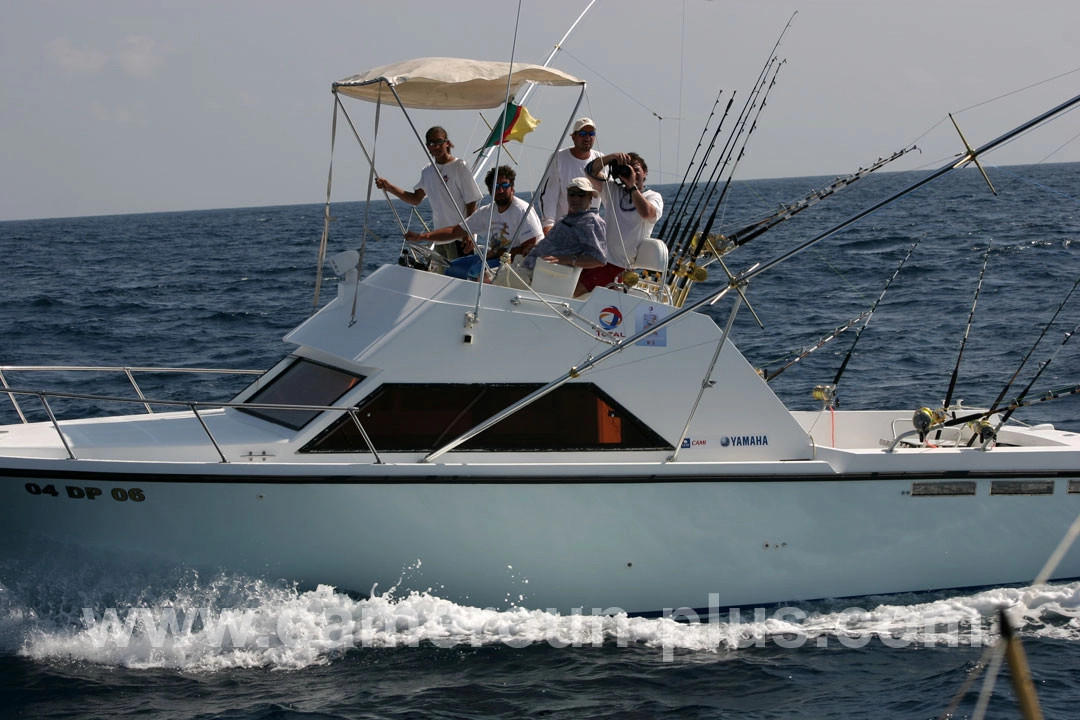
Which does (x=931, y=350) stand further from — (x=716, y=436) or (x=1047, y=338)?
(x=716, y=436)

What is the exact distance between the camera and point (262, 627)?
744 cm

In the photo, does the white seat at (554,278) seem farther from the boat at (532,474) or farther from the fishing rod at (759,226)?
the fishing rod at (759,226)

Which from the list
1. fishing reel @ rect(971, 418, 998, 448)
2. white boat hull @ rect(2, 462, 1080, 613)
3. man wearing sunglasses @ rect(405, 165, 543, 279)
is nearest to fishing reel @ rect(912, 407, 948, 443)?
fishing reel @ rect(971, 418, 998, 448)

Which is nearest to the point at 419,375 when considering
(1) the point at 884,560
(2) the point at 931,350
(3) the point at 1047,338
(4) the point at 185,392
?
(1) the point at 884,560

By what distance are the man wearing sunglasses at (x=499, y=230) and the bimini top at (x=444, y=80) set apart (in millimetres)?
670

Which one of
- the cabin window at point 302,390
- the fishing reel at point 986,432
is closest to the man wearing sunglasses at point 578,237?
the cabin window at point 302,390

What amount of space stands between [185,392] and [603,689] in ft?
28.0

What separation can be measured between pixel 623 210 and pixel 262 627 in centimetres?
380

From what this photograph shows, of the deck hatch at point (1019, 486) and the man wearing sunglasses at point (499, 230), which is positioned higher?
the man wearing sunglasses at point (499, 230)

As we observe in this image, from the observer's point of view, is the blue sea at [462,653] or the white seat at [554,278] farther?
the white seat at [554,278]

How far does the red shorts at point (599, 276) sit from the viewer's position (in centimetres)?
823

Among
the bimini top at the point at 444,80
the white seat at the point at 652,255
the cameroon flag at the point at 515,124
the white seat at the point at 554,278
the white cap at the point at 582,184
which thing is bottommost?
the white seat at the point at 554,278

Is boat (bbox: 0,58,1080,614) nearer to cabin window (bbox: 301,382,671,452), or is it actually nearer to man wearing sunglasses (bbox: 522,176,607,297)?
cabin window (bbox: 301,382,671,452)

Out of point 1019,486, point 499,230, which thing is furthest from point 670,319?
point 1019,486
